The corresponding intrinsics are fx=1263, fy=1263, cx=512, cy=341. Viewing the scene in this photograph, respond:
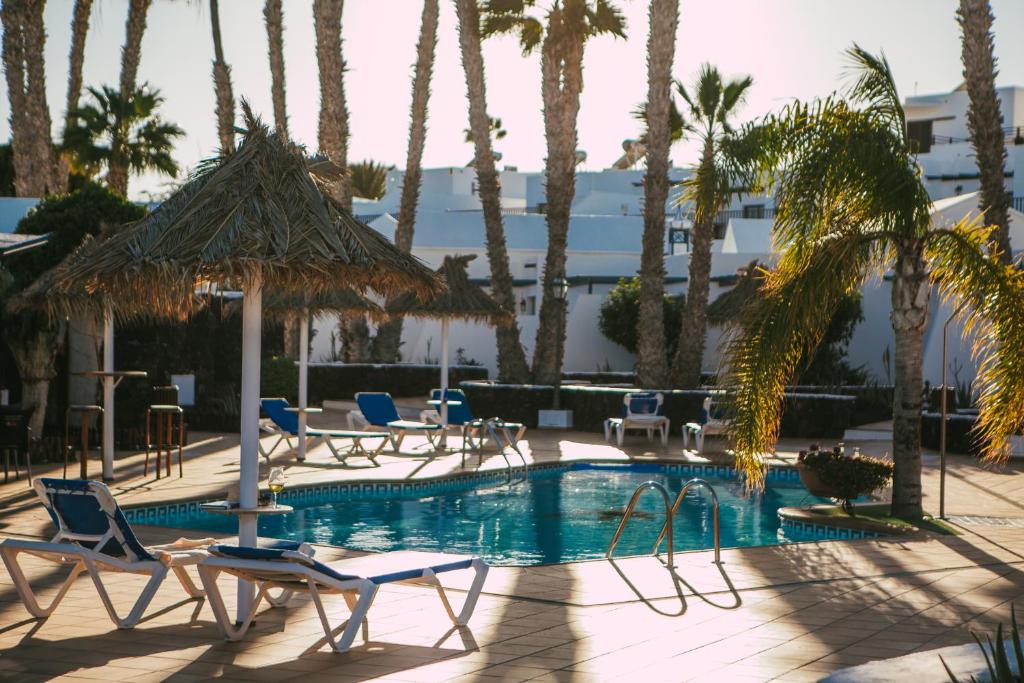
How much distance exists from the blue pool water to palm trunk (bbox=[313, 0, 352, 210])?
14.1 m

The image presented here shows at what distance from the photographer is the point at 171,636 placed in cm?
627

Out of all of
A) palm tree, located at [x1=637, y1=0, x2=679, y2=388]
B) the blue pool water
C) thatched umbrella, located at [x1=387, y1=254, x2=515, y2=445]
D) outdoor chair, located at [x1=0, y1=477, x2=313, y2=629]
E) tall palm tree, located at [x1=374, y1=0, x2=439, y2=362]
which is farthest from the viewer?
tall palm tree, located at [x1=374, y1=0, x2=439, y2=362]

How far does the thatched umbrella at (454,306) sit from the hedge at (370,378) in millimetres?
8604

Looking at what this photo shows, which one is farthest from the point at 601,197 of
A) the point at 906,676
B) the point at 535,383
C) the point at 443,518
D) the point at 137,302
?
the point at 906,676

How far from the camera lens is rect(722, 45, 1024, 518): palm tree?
33.0 feet

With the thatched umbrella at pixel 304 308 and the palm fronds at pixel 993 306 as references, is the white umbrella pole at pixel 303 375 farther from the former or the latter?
the palm fronds at pixel 993 306

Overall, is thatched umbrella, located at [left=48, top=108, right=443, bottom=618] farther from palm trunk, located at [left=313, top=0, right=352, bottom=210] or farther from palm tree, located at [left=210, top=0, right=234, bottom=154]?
palm tree, located at [left=210, top=0, right=234, bottom=154]

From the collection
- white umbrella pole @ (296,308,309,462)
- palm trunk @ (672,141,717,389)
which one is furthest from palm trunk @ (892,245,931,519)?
palm trunk @ (672,141,717,389)

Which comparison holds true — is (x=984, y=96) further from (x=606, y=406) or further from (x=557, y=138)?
(x=557, y=138)

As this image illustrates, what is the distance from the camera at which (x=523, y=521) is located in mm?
12359

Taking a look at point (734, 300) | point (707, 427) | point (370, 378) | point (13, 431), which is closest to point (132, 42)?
point (370, 378)

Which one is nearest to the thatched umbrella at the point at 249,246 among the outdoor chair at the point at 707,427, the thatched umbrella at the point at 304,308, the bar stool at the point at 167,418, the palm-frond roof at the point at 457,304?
the bar stool at the point at 167,418

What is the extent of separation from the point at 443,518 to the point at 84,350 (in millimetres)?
7041

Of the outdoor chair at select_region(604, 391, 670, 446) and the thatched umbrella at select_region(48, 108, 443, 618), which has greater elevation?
the thatched umbrella at select_region(48, 108, 443, 618)
